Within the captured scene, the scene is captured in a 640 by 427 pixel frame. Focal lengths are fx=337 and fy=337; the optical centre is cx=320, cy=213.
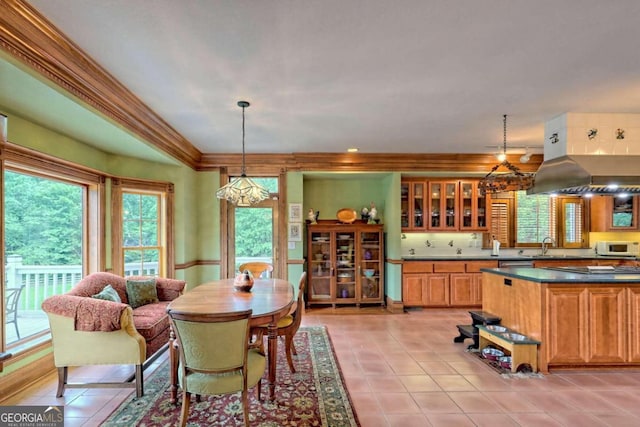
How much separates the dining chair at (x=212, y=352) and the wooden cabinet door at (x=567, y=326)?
2.81 meters

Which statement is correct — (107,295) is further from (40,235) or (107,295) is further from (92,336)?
(40,235)

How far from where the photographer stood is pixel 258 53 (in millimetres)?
2334

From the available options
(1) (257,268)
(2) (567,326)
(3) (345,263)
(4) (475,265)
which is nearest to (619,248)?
(4) (475,265)

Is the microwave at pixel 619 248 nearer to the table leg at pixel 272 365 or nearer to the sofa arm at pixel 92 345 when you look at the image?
the table leg at pixel 272 365

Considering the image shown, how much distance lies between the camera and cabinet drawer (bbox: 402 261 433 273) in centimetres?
569

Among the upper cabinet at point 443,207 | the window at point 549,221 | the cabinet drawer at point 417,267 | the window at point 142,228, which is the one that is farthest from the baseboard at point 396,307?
the window at point 142,228

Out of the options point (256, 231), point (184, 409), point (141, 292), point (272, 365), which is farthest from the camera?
point (256, 231)

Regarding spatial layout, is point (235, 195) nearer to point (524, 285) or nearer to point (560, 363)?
point (524, 285)

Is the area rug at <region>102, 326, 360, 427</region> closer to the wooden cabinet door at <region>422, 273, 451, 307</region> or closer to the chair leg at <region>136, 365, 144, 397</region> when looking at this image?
the chair leg at <region>136, 365, 144, 397</region>

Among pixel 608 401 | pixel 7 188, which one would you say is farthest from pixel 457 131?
pixel 7 188

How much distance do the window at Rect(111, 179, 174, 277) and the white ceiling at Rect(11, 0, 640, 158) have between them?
140cm

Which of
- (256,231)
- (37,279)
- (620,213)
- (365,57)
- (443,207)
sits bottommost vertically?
(37,279)

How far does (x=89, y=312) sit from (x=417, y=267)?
4.61m

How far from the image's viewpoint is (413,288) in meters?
5.67
